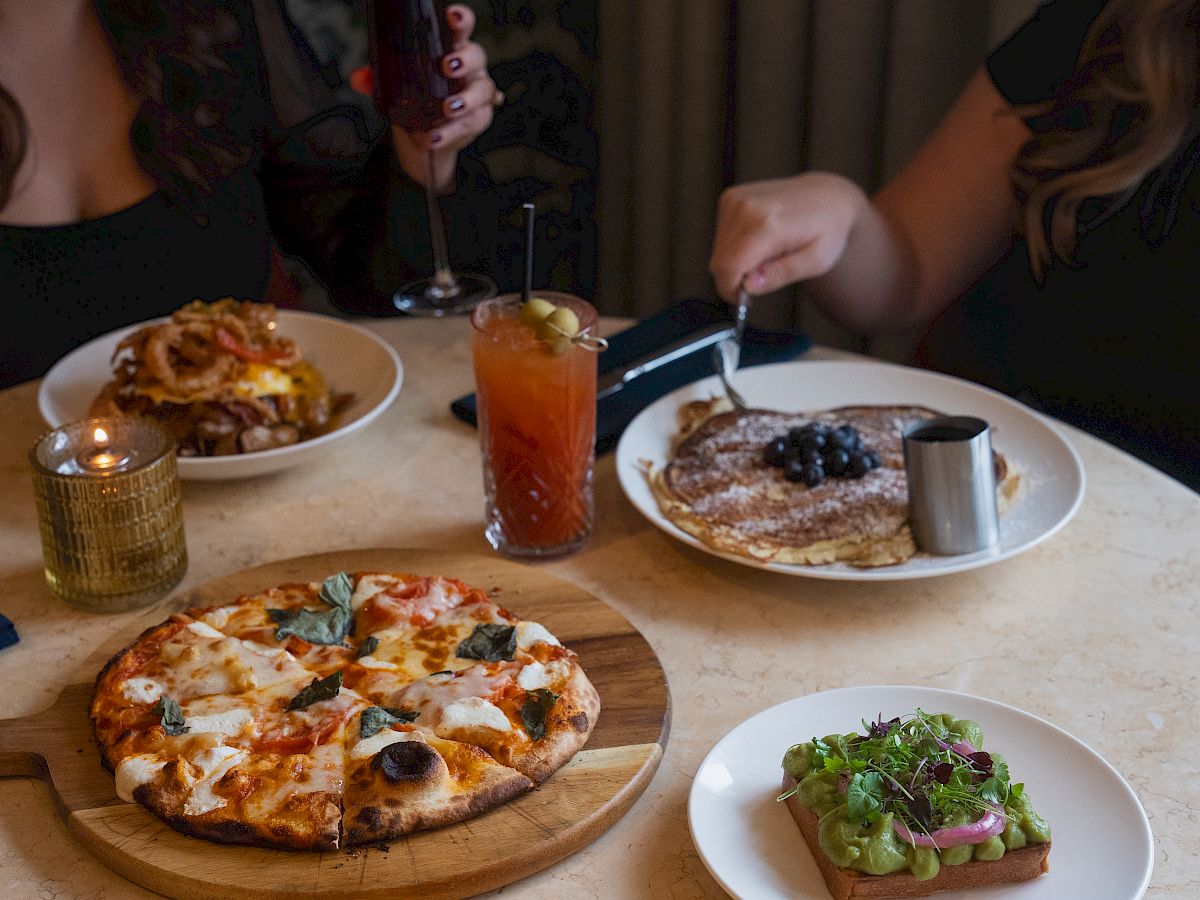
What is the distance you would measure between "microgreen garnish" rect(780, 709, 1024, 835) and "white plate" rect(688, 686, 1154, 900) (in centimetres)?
5

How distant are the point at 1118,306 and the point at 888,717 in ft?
4.22

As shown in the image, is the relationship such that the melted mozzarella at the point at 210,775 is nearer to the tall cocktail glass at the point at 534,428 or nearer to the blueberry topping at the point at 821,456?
the tall cocktail glass at the point at 534,428

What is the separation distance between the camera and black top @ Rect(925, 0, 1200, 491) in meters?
1.98

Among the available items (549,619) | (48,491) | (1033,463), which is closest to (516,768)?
(549,619)

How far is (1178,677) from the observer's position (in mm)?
1179

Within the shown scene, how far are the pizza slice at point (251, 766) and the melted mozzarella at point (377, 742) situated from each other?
16 millimetres

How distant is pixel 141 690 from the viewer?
105 cm

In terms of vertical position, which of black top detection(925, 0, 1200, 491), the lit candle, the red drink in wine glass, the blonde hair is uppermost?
the red drink in wine glass

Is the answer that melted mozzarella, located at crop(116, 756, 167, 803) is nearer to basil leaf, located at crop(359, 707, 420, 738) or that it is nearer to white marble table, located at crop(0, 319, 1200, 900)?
white marble table, located at crop(0, 319, 1200, 900)

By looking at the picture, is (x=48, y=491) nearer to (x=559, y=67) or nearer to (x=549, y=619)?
(x=549, y=619)

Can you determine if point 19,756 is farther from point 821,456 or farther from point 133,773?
point 821,456

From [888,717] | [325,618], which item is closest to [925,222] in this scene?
[888,717]

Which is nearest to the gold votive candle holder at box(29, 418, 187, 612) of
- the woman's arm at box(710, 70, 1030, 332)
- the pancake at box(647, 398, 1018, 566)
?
the pancake at box(647, 398, 1018, 566)

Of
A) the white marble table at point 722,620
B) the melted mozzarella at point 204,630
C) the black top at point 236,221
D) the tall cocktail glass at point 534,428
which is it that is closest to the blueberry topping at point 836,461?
the white marble table at point 722,620
